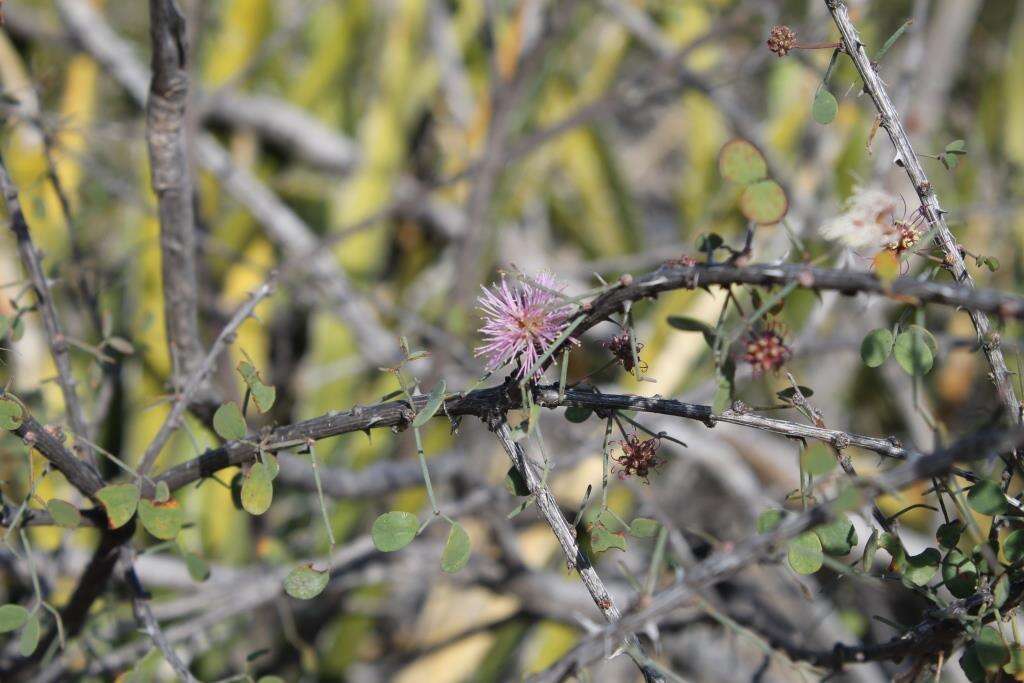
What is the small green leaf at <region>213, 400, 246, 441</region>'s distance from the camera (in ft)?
1.60

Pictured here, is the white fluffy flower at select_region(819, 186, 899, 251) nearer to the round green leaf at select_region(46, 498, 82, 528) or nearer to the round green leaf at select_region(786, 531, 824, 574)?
the round green leaf at select_region(786, 531, 824, 574)

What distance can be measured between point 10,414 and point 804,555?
417 mm

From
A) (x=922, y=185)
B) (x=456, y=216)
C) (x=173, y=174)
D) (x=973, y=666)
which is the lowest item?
(x=973, y=666)

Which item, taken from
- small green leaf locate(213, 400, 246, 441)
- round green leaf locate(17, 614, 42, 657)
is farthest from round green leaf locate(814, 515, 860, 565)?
round green leaf locate(17, 614, 42, 657)

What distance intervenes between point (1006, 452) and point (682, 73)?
1.07m

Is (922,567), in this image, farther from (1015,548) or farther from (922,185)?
(922,185)

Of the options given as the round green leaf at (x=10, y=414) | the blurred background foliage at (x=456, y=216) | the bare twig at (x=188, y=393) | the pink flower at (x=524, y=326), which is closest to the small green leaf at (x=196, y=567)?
the bare twig at (x=188, y=393)

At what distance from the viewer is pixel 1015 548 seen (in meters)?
0.44

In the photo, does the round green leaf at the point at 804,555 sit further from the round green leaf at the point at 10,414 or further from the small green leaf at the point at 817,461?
the round green leaf at the point at 10,414

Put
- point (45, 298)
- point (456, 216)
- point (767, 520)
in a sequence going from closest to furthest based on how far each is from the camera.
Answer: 1. point (767, 520)
2. point (45, 298)
3. point (456, 216)

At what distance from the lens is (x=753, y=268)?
0.35 meters

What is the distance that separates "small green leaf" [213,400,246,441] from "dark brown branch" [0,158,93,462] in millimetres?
136

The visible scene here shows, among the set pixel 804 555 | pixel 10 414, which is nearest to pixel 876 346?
pixel 804 555

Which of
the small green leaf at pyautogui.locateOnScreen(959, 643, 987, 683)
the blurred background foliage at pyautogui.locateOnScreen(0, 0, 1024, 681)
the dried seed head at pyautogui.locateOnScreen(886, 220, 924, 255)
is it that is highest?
the blurred background foliage at pyautogui.locateOnScreen(0, 0, 1024, 681)
